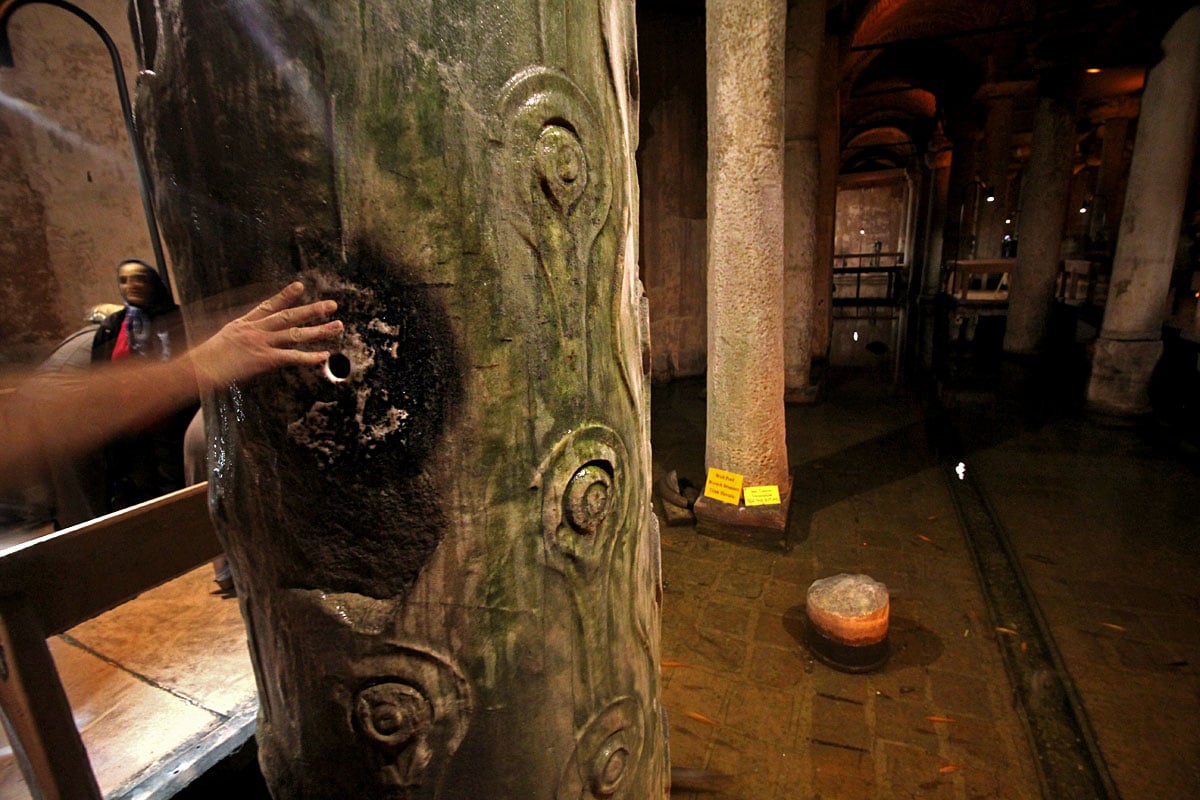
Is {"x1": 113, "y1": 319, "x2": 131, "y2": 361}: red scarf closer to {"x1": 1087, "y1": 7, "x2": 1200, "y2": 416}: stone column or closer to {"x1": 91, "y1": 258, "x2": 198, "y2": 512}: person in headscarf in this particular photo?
{"x1": 91, "y1": 258, "x2": 198, "y2": 512}: person in headscarf

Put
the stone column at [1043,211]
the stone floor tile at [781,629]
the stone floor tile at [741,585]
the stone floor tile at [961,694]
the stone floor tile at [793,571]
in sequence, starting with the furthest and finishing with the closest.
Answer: the stone column at [1043,211] < the stone floor tile at [793,571] < the stone floor tile at [741,585] < the stone floor tile at [781,629] < the stone floor tile at [961,694]

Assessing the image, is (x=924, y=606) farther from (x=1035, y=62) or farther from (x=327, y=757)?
(x=1035, y=62)

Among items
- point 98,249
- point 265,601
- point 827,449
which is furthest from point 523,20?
point 827,449

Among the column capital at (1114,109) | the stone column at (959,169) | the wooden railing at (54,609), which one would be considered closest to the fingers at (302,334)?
the wooden railing at (54,609)

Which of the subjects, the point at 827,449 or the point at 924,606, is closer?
the point at 924,606

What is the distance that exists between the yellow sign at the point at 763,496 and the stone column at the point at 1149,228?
17.9ft

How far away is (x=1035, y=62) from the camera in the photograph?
9.16m

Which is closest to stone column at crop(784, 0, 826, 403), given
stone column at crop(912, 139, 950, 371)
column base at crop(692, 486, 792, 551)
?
column base at crop(692, 486, 792, 551)

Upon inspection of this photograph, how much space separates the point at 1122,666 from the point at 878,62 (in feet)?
Answer: 53.0

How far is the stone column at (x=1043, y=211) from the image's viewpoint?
9562 mm

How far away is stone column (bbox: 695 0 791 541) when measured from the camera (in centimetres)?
386

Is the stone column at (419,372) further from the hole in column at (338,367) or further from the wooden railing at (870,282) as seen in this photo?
the wooden railing at (870,282)

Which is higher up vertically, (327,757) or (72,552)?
(72,552)

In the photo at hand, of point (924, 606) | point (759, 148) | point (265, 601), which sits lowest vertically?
point (924, 606)
